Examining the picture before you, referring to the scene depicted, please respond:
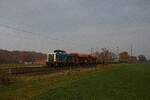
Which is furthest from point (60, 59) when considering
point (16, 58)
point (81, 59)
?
point (16, 58)

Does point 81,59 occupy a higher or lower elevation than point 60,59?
higher

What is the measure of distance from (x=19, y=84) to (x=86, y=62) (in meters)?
50.6

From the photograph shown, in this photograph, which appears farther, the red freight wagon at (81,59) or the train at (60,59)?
the red freight wagon at (81,59)

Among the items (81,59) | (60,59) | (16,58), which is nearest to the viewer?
(60,59)

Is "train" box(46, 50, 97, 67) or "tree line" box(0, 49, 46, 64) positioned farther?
"tree line" box(0, 49, 46, 64)

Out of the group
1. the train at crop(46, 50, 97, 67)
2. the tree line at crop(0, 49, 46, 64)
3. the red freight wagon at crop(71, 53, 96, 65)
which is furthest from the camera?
the tree line at crop(0, 49, 46, 64)

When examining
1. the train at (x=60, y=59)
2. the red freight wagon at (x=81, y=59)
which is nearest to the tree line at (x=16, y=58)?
the red freight wagon at (x=81, y=59)

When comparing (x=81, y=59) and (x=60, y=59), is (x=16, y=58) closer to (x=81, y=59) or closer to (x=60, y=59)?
(x=81, y=59)

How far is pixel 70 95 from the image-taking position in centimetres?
1955

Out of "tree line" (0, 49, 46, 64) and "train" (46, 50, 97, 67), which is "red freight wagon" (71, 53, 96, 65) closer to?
"train" (46, 50, 97, 67)

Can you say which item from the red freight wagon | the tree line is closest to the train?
the red freight wagon

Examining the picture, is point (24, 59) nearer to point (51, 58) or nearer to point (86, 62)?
point (86, 62)

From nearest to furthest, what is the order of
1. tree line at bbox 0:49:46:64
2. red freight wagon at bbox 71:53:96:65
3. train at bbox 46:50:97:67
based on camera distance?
train at bbox 46:50:97:67 → red freight wagon at bbox 71:53:96:65 → tree line at bbox 0:49:46:64

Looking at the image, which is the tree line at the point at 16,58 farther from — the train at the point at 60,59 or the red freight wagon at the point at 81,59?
the train at the point at 60,59
